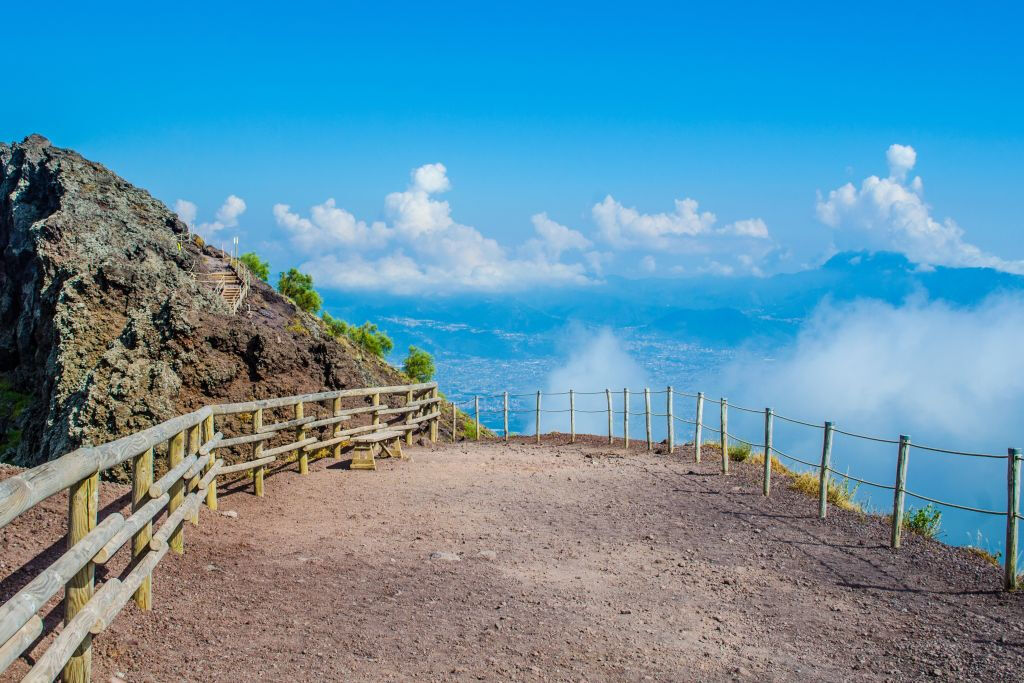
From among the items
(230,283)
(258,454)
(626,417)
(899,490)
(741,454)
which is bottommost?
(741,454)

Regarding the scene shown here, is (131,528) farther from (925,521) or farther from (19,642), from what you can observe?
(925,521)

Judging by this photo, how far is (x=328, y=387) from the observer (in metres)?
16.5

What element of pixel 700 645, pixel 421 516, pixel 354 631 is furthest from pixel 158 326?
pixel 700 645

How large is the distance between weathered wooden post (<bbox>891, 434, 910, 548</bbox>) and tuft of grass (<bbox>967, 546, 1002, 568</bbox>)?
105 cm

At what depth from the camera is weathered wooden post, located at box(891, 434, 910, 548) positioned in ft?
34.1

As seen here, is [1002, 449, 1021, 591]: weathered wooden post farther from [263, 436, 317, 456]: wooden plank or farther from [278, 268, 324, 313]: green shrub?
[278, 268, 324, 313]: green shrub

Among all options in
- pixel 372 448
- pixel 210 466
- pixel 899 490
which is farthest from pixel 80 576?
pixel 372 448

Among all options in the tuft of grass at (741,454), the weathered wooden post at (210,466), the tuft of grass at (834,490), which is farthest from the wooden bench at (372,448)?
the tuft of grass at (834,490)

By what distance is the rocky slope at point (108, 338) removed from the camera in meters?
11.6

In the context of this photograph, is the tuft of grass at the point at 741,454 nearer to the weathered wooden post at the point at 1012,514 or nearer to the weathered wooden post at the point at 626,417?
the weathered wooden post at the point at 626,417

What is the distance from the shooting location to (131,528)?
5.54 metres

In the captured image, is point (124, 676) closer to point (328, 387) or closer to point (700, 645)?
point (700, 645)

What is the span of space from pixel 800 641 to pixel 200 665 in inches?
201

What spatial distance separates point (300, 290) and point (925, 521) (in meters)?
58.7
